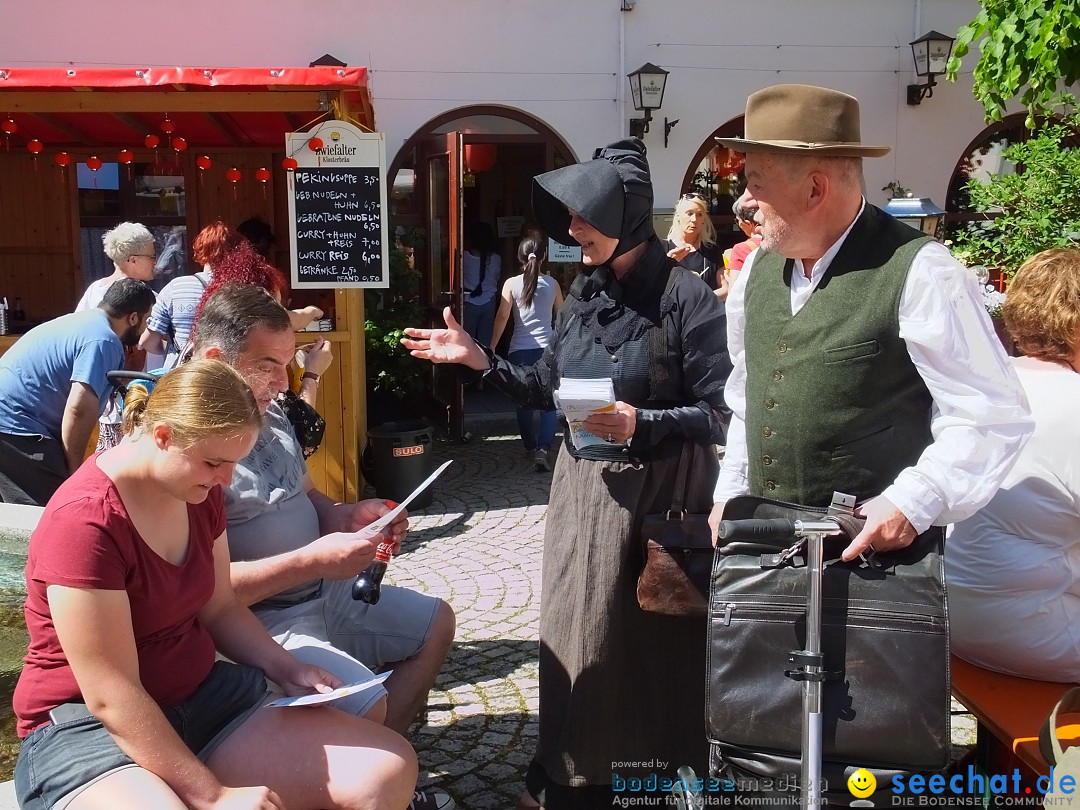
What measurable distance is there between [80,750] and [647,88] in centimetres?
835

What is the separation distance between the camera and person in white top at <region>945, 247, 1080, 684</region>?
102 inches

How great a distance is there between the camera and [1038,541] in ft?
8.65

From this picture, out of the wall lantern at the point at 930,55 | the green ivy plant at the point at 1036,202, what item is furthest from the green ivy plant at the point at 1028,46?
the wall lantern at the point at 930,55

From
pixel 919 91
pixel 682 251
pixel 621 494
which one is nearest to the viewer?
pixel 621 494

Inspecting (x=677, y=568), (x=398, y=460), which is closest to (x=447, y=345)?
(x=677, y=568)

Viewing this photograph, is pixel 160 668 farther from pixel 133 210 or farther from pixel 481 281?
pixel 133 210

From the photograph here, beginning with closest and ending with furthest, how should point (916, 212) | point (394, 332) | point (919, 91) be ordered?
1. point (916, 212)
2. point (394, 332)
3. point (919, 91)

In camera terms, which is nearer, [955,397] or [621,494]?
[955,397]

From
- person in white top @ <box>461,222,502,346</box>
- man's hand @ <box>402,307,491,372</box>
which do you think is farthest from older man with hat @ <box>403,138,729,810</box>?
person in white top @ <box>461,222,502,346</box>

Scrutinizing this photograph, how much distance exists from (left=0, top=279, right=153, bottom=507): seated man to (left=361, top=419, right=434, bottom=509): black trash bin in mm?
2374

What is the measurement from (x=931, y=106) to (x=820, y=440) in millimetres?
9273

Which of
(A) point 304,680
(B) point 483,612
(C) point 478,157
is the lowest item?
(B) point 483,612

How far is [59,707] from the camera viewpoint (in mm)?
2111

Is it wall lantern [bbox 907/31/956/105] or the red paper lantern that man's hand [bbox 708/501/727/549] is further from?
wall lantern [bbox 907/31/956/105]
